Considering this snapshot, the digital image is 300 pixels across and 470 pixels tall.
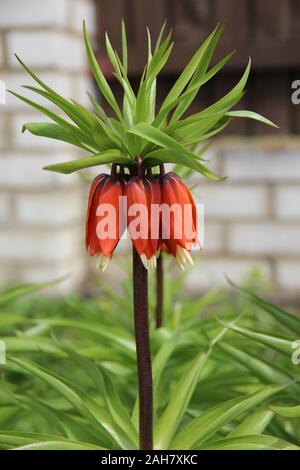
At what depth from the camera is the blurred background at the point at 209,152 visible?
2.83 m

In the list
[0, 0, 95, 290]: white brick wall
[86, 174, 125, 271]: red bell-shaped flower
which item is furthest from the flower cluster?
[0, 0, 95, 290]: white brick wall

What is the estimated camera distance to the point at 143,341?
26.2 inches

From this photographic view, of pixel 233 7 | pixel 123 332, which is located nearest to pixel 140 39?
pixel 233 7

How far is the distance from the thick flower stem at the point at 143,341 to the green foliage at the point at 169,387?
83mm

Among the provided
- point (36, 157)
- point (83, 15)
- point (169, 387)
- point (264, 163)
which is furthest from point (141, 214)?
point (83, 15)

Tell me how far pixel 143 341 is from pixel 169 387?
1.41 ft

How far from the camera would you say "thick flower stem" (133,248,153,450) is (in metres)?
0.65

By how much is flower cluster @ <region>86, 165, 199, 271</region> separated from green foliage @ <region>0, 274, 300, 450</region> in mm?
178

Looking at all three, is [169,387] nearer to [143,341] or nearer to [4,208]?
[143,341]

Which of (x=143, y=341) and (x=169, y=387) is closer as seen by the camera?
(x=143, y=341)

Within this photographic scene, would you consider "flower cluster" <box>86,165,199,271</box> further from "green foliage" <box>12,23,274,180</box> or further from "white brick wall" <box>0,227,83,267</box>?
"white brick wall" <box>0,227,83,267</box>

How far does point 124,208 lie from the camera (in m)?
0.62
